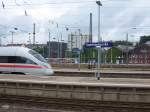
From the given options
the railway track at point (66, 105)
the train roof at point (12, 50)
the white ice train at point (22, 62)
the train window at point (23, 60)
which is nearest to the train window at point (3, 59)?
the white ice train at point (22, 62)

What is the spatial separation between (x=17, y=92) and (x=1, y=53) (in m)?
11.3

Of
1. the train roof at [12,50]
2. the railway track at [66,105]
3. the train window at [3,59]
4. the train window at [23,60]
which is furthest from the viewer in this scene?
the train window at [3,59]

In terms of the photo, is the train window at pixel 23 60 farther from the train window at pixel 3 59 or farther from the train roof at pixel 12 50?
the train window at pixel 3 59

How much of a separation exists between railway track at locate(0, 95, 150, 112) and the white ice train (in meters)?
11.3

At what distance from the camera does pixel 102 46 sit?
28938mm

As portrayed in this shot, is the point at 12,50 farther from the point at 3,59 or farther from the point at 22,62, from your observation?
the point at 22,62

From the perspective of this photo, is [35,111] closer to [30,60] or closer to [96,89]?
[96,89]

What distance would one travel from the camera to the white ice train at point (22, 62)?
33.1 metres

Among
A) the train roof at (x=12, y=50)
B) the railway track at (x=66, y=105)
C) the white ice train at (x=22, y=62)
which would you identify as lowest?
the railway track at (x=66, y=105)

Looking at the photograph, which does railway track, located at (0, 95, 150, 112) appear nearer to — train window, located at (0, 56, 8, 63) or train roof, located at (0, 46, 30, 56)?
train roof, located at (0, 46, 30, 56)

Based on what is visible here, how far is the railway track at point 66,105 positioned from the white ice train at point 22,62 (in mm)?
11301

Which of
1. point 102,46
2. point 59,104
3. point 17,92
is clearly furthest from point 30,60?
point 59,104

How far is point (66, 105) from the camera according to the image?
1931 centimetres

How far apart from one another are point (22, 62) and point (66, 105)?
47.9ft
